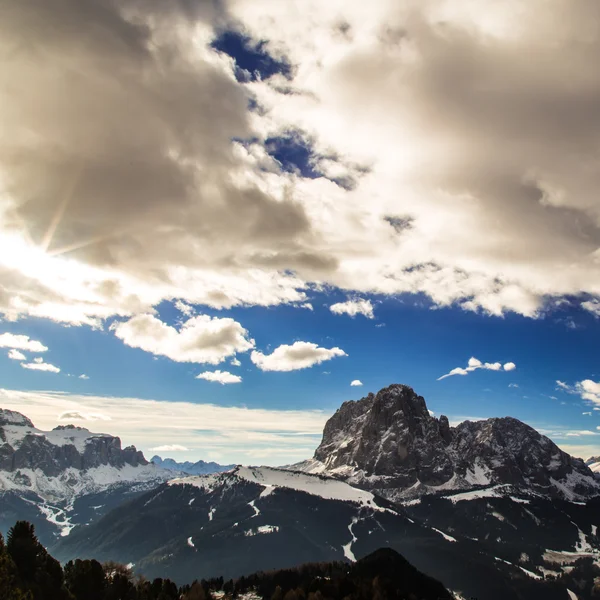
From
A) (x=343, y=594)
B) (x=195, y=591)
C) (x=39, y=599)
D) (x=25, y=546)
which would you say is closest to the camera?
(x=39, y=599)

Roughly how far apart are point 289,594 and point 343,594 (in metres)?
25.7

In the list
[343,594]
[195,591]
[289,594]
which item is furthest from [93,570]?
[343,594]

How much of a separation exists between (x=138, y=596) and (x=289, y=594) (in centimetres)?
6003

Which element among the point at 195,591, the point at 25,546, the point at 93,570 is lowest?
the point at 195,591

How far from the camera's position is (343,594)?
199 m

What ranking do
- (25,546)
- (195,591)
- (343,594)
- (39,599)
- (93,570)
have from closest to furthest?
(39,599) → (25,546) → (93,570) → (195,591) → (343,594)

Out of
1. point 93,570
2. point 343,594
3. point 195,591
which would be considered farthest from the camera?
point 343,594

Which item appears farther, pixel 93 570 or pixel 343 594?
pixel 343 594

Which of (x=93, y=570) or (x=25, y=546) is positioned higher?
(x=25, y=546)

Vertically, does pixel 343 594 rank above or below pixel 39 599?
below

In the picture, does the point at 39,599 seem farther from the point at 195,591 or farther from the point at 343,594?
the point at 343,594

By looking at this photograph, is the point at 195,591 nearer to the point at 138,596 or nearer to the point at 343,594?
the point at 138,596

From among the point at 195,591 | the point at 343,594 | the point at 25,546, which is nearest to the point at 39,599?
the point at 25,546

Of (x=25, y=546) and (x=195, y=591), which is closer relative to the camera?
(x=25, y=546)
